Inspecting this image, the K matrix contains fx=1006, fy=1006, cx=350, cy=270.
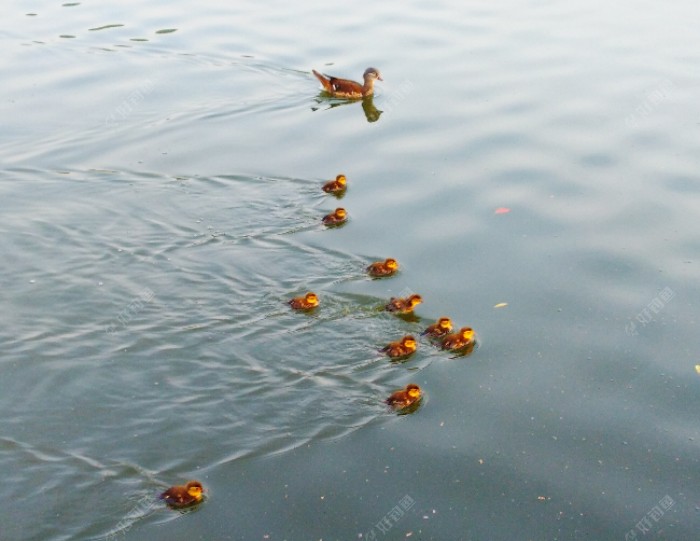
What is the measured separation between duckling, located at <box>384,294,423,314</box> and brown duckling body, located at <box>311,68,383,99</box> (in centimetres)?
586

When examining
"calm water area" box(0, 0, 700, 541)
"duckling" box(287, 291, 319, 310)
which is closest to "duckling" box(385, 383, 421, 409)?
"calm water area" box(0, 0, 700, 541)

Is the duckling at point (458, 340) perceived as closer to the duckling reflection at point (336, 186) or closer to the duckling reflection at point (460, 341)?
the duckling reflection at point (460, 341)

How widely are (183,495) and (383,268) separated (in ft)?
11.0

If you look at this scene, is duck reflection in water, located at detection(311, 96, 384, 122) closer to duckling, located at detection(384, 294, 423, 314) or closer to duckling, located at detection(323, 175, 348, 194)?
duckling, located at detection(323, 175, 348, 194)

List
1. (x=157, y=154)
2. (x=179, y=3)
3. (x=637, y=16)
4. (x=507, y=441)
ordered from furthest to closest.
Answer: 1. (x=179, y=3)
2. (x=637, y=16)
3. (x=157, y=154)
4. (x=507, y=441)

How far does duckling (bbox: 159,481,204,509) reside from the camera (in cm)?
650

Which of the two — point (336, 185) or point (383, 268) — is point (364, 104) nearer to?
point (336, 185)

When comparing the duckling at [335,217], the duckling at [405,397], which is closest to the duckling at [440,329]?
the duckling at [405,397]

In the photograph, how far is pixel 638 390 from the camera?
7.60 meters

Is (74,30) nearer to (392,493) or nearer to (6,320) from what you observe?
(6,320)

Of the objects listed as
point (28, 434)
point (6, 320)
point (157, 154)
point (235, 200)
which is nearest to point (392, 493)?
point (28, 434)

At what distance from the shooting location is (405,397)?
7402 millimetres

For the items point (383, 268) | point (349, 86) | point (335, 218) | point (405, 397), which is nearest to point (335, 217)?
point (335, 218)

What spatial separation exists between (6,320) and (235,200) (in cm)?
298
